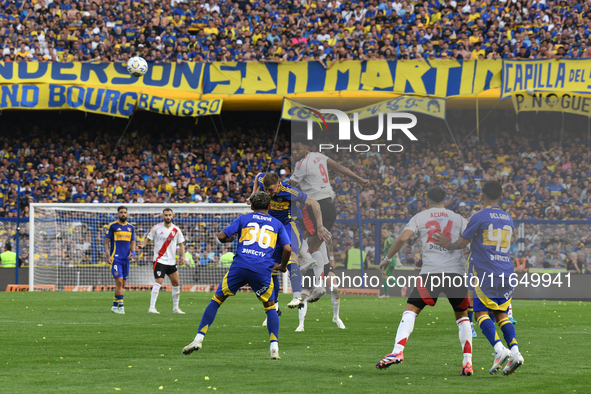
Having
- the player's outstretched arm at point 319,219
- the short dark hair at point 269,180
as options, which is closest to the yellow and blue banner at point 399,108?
the player's outstretched arm at point 319,219

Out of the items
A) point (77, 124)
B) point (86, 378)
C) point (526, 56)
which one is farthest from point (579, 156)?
point (77, 124)

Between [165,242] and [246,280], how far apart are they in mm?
8105

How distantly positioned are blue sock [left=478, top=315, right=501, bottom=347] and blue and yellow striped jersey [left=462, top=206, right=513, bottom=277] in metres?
0.47

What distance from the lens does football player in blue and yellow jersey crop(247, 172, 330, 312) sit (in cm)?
1145

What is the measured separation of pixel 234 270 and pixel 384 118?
437 inches

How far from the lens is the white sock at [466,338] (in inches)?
302

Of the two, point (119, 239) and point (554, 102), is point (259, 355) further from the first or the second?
point (554, 102)

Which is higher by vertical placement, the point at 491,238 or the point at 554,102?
Answer: the point at 554,102

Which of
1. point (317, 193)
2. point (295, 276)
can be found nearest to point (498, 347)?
point (295, 276)

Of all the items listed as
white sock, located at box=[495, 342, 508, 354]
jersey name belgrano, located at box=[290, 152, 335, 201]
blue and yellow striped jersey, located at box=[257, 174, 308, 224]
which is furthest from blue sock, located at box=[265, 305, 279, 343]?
jersey name belgrano, located at box=[290, 152, 335, 201]

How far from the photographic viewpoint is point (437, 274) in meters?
7.88

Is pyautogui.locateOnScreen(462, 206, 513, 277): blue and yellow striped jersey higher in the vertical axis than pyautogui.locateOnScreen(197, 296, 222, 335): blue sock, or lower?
higher

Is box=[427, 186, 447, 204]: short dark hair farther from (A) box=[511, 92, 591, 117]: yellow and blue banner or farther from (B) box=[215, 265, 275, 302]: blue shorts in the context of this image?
(A) box=[511, 92, 591, 117]: yellow and blue banner

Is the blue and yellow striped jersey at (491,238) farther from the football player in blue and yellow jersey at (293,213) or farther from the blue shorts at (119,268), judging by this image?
the blue shorts at (119,268)
